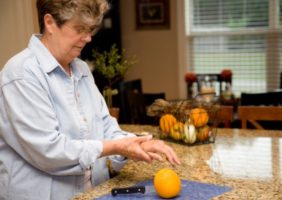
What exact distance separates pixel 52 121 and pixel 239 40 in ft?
13.0

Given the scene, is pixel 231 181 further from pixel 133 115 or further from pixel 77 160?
pixel 133 115

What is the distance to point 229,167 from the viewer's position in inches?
57.4

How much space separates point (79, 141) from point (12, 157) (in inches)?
8.8

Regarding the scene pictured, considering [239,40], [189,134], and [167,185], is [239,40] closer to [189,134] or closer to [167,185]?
[189,134]

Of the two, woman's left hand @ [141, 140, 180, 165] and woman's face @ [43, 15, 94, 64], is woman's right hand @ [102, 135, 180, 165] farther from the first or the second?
woman's face @ [43, 15, 94, 64]

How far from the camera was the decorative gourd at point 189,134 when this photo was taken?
177cm

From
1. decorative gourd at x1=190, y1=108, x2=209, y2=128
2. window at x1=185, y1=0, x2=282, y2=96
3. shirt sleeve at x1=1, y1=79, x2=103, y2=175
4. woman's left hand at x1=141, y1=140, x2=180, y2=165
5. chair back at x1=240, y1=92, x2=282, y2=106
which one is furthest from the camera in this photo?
window at x1=185, y1=0, x2=282, y2=96

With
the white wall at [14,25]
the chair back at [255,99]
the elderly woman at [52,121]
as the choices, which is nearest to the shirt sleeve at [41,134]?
the elderly woman at [52,121]

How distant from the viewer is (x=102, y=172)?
1.41 m

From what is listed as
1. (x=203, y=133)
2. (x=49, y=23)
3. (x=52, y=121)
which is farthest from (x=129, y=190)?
(x=203, y=133)

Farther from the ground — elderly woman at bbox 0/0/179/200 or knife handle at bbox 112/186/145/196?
elderly woman at bbox 0/0/179/200

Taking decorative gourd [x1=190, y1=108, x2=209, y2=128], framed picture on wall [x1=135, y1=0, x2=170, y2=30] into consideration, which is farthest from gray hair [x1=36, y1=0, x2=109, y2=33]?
framed picture on wall [x1=135, y1=0, x2=170, y2=30]

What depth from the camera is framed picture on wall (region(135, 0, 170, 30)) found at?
16.1 feet

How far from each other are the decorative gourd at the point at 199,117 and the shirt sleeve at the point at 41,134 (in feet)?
2.07
